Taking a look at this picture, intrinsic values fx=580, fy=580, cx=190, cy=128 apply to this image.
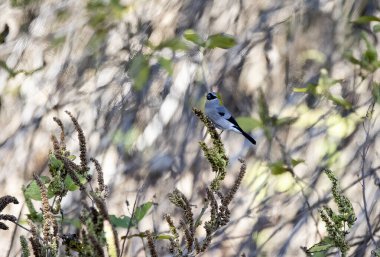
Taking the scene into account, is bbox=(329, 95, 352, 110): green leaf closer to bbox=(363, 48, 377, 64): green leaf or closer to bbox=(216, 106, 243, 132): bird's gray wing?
bbox=(363, 48, 377, 64): green leaf

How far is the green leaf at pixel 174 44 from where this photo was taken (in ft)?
7.18

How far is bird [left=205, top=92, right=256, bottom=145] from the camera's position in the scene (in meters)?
1.86

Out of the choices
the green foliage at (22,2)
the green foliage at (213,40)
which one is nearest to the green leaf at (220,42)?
the green foliage at (213,40)

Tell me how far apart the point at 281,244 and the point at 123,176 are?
574 mm

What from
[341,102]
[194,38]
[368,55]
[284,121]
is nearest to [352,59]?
[368,55]

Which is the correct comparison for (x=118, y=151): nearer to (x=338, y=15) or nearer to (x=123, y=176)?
(x=123, y=176)

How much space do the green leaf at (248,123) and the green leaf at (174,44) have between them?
414 millimetres

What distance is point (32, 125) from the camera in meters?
2.18

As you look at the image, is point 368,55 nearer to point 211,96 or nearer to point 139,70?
point 211,96

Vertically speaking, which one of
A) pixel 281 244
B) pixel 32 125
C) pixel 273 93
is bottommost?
pixel 281 244

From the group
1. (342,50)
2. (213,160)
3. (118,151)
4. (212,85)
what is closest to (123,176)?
(118,151)

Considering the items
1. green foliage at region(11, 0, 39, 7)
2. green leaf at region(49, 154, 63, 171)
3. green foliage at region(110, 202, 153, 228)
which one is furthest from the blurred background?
green leaf at region(49, 154, 63, 171)

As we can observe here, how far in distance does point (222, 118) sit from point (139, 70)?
477mm

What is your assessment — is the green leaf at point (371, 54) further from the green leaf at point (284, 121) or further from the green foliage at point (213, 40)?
the green foliage at point (213, 40)
